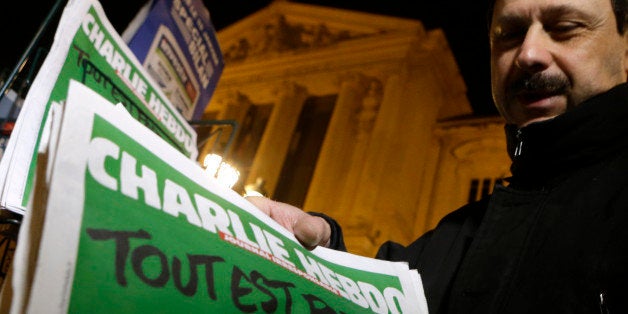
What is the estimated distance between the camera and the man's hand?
3.57ft

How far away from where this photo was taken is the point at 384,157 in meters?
11.7

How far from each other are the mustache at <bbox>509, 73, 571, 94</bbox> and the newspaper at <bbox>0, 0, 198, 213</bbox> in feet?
4.39

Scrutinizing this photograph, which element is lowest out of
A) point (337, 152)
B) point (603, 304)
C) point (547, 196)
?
point (603, 304)

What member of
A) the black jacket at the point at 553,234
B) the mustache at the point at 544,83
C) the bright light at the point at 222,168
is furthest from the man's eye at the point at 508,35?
the bright light at the point at 222,168

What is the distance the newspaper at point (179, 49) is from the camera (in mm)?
2146

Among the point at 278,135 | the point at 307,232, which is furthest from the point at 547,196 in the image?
the point at 278,135

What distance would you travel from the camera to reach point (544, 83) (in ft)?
4.43

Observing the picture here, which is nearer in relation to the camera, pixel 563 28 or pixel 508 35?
pixel 563 28

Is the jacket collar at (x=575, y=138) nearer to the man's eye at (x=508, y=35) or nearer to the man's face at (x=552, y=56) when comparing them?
the man's face at (x=552, y=56)

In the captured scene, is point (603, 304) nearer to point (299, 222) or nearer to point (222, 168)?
point (299, 222)

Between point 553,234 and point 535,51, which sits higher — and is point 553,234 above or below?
below

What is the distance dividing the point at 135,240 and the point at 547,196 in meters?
1.01

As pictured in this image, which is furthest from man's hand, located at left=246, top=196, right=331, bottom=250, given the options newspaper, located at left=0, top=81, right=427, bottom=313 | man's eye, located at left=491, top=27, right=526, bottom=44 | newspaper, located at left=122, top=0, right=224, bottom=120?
newspaper, located at left=122, top=0, right=224, bottom=120

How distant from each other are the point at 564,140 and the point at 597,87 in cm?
32
